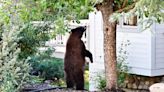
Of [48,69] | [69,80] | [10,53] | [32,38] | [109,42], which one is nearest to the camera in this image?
[10,53]

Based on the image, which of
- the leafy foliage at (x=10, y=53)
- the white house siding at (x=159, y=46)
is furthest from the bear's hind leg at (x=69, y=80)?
the white house siding at (x=159, y=46)

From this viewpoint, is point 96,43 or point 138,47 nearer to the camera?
point 138,47

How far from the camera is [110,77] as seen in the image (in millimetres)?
8594

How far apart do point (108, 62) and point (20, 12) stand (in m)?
1.86

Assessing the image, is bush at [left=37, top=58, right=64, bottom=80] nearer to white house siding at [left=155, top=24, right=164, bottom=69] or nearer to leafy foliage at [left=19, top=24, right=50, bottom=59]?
white house siding at [left=155, top=24, right=164, bottom=69]

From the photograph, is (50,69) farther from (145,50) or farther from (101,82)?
(145,50)

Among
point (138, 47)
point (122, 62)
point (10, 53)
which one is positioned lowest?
point (122, 62)

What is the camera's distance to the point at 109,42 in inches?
329

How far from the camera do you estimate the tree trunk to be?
322 inches

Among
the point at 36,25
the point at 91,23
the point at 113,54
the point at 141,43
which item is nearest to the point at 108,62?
the point at 113,54

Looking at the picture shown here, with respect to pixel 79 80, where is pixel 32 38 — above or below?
above

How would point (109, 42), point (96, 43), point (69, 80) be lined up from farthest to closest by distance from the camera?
1. point (96, 43)
2. point (69, 80)
3. point (109, 42)

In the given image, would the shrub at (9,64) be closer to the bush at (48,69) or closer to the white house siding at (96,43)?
the white house siding at (96,43)

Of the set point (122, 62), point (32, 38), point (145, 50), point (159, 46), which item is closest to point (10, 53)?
point (32, 38)
